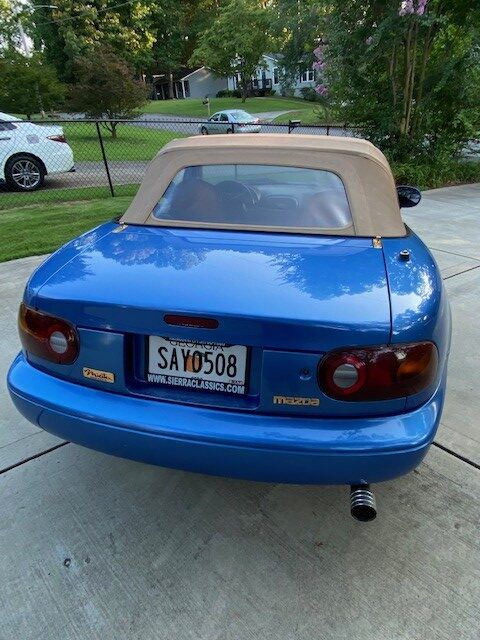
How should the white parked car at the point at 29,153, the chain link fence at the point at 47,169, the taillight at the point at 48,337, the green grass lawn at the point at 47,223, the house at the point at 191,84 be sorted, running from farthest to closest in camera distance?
the house at the point at 191,84, the white parked car at the point at 29,153, the chain link fence at the point at 47,169, the green grass lawn at the point at 47,223, the taillight at the point at 48,337

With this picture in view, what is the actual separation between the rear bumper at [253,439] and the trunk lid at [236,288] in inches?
11.2

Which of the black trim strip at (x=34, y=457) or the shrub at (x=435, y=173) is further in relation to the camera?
the shrub at (x=435, y=173)

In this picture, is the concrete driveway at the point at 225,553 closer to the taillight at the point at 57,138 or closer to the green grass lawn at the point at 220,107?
the taillight at the point at 57,138

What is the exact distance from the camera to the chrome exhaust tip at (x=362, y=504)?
164 cm

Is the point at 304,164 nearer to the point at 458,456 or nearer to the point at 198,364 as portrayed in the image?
the point at 198,364

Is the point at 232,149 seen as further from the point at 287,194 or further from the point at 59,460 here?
the point at 59,460

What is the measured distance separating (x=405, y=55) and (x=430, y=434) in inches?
404

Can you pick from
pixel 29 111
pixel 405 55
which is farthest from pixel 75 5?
pixel 405 55

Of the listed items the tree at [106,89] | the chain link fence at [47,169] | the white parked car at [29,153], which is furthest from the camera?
the tree at [106,89]

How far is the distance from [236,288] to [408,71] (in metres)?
10.1

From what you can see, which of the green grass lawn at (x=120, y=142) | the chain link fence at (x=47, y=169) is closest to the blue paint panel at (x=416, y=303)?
the chain link fence at (x=47, y=169)

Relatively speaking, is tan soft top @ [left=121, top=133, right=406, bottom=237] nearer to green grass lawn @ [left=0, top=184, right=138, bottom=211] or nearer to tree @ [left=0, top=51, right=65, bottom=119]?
green grass lawn @ [left=0, top=184, right=138, bottom=211]

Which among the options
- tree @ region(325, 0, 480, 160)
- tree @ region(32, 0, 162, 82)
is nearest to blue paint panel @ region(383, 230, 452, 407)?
tree @ region(325, 0, 480, 160)

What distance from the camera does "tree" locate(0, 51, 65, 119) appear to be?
65.2 ft
